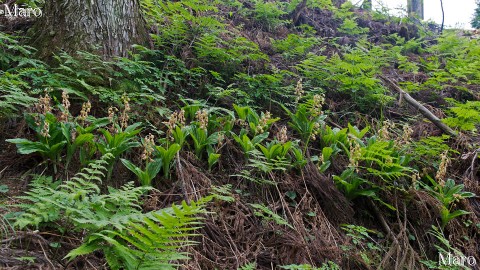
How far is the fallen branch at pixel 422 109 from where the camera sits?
14.9 feet

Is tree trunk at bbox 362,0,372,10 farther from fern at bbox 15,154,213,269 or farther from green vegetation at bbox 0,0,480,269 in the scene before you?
fern at bbox 15,154,213,269

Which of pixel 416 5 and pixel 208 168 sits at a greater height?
pixel 416 5

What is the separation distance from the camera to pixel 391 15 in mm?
9695

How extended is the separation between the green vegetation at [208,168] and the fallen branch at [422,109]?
0.12m

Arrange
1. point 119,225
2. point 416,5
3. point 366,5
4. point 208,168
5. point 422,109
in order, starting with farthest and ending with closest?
point 416,5
point 366,5
point 422,109
point 208,168
point 119,225

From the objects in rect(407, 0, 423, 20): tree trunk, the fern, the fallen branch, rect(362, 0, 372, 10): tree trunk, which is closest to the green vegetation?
the fern

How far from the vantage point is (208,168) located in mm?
3311

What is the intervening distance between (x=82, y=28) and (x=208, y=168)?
2.31 metres

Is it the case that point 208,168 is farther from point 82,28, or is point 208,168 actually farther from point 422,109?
point 422,109

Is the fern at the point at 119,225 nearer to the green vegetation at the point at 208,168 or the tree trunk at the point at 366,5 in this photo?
the green vegetation at the point at 208,168

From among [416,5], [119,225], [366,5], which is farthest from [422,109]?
[416,5]

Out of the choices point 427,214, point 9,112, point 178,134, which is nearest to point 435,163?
point 427,214

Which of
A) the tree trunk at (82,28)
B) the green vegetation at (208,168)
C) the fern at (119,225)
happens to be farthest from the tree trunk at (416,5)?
the fern at (119,225)

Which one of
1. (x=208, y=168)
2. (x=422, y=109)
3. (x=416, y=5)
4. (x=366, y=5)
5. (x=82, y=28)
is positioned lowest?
(x=208, y=168)
